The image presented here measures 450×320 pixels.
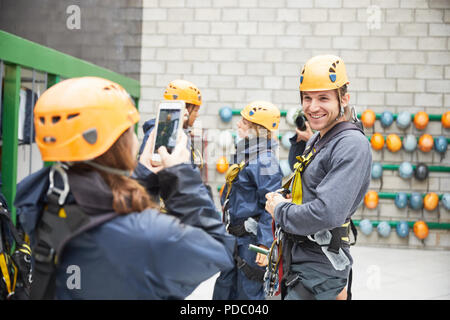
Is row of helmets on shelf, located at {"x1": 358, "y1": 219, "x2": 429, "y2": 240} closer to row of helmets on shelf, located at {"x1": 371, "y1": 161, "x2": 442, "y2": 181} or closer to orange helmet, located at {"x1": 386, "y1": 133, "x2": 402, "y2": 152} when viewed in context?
row of helmets on shelf, located at {"x1": 371, "y1": 161, "x2": 442, "y2": 181}

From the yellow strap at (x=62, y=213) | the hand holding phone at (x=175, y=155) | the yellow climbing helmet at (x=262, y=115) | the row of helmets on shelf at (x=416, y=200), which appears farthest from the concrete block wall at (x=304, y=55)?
the yellow strap at (x=62, y=213)

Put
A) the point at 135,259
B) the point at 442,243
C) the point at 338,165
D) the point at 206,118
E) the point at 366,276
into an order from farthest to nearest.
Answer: the point at 206,118 < the point at 442,243 < the point at 366,276 < the point at 338,165 < the point at 135,259

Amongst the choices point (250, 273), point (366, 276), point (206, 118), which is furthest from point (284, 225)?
point (206, 118)

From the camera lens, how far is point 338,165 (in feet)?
6.74

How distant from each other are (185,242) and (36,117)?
0.59 metres

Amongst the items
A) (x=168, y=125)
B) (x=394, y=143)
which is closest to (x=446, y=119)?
(x=394, y=143)

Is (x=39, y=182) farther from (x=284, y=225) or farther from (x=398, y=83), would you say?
(x=398, y=83)

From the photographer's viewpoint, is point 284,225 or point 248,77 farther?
point 248,77

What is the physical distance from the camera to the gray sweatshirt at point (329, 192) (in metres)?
2.03

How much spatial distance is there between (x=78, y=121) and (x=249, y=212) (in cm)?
241

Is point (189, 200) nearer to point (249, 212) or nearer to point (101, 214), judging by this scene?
point (101, 214)

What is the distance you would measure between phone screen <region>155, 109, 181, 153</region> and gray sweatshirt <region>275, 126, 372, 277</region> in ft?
2.40

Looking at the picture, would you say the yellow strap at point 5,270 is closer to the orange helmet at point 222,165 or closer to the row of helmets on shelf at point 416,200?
Answer: the orange helmet at point 222,165

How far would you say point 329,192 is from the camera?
79.5 inches
